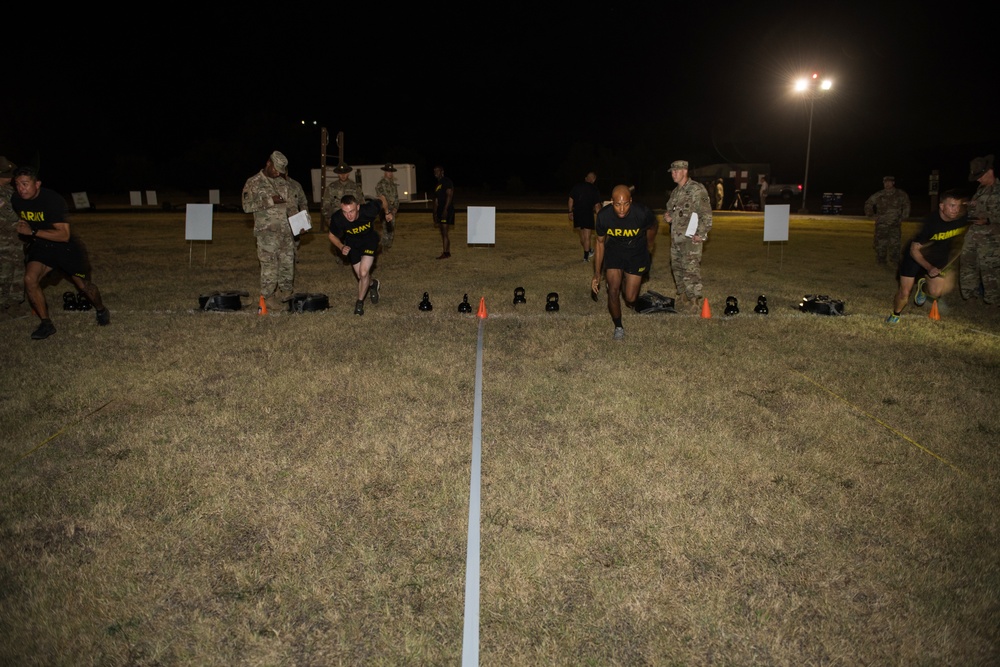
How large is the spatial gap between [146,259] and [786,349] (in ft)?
49.4

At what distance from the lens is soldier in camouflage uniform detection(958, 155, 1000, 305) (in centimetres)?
955

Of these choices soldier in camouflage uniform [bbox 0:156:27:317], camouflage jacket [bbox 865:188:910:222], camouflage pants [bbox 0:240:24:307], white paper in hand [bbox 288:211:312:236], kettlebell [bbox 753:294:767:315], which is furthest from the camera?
camouflage jacket [bbox 865:188:910:222]

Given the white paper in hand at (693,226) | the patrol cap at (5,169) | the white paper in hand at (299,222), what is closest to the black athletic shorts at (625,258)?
the white paper in hand at (693,226)

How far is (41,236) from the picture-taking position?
7426 millimetres

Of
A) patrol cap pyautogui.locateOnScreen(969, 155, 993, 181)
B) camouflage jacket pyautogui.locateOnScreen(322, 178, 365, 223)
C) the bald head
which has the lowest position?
the bald head

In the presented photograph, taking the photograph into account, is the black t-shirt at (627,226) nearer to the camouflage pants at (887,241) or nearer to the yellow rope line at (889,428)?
the yellow rope line at (889,428)

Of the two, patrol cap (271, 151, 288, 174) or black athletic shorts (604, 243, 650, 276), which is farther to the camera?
patrol cap (271, 151, 288, 174)

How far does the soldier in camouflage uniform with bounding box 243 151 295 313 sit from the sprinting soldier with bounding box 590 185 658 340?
4955 millimetres

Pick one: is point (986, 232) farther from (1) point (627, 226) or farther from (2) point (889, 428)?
(2) point (889, 428)

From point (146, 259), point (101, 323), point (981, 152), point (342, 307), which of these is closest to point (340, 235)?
point (342, 307)

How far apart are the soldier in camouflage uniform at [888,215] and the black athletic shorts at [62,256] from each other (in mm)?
14440

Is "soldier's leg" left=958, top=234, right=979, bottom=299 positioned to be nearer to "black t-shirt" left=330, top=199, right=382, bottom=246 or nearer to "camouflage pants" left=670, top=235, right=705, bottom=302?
"camouflage pants" left=670, top=235, right=705, bottom=302

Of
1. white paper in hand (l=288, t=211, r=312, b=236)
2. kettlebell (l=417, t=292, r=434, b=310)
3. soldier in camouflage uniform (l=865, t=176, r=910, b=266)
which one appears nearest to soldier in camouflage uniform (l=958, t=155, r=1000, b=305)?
soldier in camouflage uniform (l=865, t=176, r=910, b=266)

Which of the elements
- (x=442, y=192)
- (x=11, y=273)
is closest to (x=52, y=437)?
(x=11, y=273)
